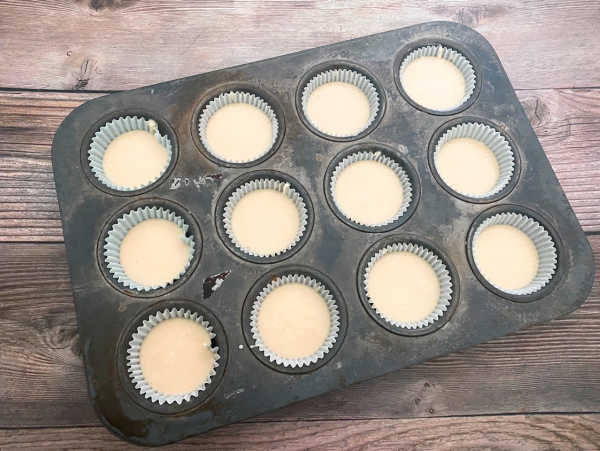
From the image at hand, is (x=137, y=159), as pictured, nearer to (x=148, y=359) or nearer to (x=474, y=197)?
(x=148, y=359)

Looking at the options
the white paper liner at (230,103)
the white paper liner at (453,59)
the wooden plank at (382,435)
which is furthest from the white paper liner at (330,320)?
the white paper liner at (453,59)

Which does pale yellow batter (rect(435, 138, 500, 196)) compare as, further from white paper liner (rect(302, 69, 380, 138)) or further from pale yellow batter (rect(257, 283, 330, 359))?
pale yellow batter (rect(257, 283, 330, 359))

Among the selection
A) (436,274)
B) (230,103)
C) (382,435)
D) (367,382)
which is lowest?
(382,435)

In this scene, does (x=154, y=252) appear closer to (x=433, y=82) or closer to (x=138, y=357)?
(x=138, y=357)

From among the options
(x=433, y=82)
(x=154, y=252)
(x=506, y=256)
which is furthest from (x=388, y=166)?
(x=154, y=252)

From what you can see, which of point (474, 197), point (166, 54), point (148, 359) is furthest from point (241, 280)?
point (166, 54)

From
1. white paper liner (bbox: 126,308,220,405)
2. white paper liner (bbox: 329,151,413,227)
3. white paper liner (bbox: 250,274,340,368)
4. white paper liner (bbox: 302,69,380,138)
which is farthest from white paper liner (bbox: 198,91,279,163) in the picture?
white paper liner (bbox: 126,308,220,405)
